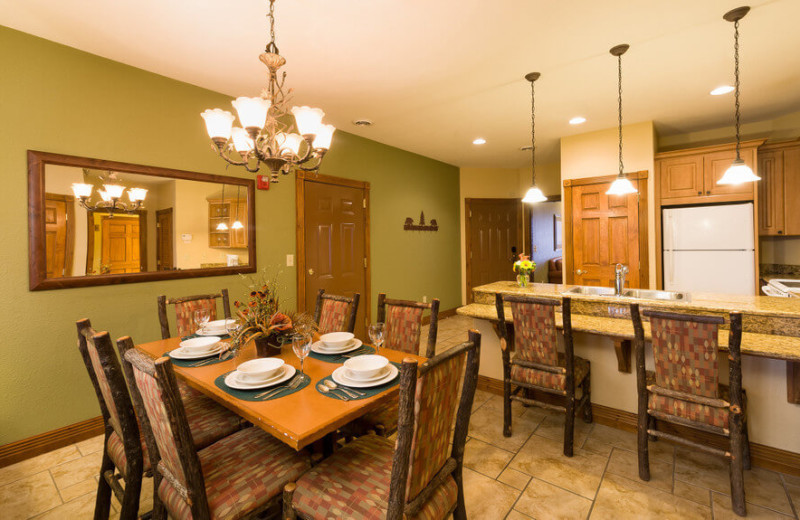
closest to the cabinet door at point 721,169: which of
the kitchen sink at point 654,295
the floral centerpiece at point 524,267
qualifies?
the kitchen sink at point 654,295

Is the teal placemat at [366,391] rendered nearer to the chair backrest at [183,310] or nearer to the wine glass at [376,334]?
the wine glass at [376,334]

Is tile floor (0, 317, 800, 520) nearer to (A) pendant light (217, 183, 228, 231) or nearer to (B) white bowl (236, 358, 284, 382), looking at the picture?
(B) white bowl (236, 358, 284, 382)

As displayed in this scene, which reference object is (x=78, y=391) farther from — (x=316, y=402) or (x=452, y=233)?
(x=452, y=233)

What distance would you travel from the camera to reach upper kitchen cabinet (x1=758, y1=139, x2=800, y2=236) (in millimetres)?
3631

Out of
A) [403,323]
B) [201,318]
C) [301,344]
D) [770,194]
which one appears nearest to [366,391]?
[301,344]

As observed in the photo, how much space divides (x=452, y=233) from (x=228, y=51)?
4.44 meters

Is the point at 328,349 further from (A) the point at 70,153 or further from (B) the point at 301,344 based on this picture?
(A) the point at 70,153

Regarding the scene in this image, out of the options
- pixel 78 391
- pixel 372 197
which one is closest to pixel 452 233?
pixel 372 197

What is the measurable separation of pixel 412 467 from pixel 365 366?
0.59 m

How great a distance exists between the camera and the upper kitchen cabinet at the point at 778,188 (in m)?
3.63

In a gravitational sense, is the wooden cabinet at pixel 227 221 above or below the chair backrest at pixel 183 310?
above

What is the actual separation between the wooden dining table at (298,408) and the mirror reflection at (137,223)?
1495 millimetres

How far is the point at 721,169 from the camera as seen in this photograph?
378cm

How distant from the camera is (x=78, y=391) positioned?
2.49m
